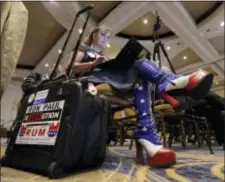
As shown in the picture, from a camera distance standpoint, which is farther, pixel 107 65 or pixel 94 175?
pixel 107 65

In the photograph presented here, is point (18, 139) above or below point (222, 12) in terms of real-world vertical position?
below

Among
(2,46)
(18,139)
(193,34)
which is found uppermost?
(193,34)

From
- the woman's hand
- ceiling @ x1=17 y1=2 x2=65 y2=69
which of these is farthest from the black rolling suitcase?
ceiling @ x1=17 y1=2 x2=65 y2=69

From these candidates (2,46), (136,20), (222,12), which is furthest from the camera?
(136,20)

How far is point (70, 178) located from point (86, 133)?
16cm

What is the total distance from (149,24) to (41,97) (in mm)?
4312

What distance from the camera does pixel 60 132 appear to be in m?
0.72

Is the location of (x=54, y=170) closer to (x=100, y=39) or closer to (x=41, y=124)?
(x=41, y=124)

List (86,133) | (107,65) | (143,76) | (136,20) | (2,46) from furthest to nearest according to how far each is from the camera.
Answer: (136,20) < (107,65) < (143,76) < (86,133) < (2,46)

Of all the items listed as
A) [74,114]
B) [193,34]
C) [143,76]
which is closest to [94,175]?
[74,114]

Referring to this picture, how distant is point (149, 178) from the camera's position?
67cm

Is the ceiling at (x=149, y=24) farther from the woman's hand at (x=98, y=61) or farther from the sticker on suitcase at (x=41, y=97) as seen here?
the sticker on suitcase at (x=41, y=97)

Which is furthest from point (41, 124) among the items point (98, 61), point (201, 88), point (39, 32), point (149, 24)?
point (39, 32)

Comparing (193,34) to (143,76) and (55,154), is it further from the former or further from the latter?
(55,154)
